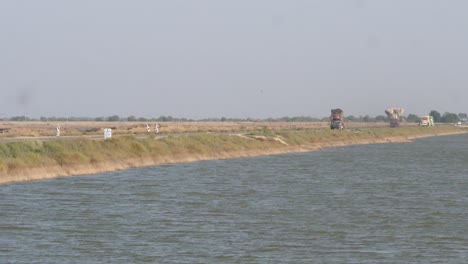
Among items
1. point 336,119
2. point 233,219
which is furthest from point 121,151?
point 336,119

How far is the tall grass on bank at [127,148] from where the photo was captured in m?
47.1

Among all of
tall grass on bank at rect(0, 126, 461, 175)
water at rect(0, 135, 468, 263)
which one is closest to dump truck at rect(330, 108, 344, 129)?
tall grass on bank at rect(0, 126, 461, 175)

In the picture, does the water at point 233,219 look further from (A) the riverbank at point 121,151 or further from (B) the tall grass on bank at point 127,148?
(B) the tall grass on bank at point 127,148

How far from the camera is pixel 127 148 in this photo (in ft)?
198

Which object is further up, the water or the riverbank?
the riverbank

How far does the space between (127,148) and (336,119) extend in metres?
88.0

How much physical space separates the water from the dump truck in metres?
89.9

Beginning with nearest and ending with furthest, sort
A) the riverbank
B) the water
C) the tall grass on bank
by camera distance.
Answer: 1. the water
2. the riverbank
3. the tall grass on bank

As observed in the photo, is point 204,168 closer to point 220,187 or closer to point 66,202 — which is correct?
point 220,187

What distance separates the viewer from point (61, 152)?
167 ft

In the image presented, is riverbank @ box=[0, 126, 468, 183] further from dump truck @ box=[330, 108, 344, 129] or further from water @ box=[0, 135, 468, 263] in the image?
dump truck @ box=[330, 108, 344, 129]

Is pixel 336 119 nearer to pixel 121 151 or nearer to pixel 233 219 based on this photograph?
pixel 121 151

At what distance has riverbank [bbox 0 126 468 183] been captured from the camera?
4653cm

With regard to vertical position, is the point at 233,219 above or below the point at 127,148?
below
